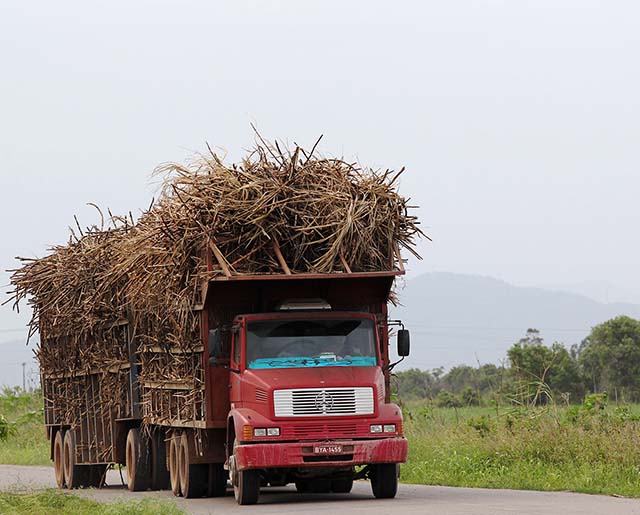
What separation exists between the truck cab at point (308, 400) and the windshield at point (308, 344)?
0.6 inches

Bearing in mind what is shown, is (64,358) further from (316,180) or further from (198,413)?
(316,180)

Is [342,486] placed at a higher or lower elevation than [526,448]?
lower

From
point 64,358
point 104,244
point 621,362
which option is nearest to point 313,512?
point 104,244

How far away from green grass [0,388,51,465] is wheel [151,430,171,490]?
17.0 meters

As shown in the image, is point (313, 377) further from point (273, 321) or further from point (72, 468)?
point (72, 468)

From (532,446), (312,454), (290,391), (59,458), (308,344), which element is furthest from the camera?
(59,458)

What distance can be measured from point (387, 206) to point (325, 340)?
2231 millimetres

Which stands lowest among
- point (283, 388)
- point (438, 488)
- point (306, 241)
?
point (438, 488)

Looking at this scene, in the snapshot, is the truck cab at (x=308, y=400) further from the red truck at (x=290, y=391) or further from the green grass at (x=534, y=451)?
the green grass at (x=534, y=451)

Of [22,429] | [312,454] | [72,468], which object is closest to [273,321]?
[312,454]

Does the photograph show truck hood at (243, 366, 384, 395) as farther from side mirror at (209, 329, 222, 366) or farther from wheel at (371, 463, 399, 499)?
wheel at (371, 463, 399, 499)

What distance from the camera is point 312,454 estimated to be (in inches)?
754

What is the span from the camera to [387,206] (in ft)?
68.2

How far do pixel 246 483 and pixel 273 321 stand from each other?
7.70ft
